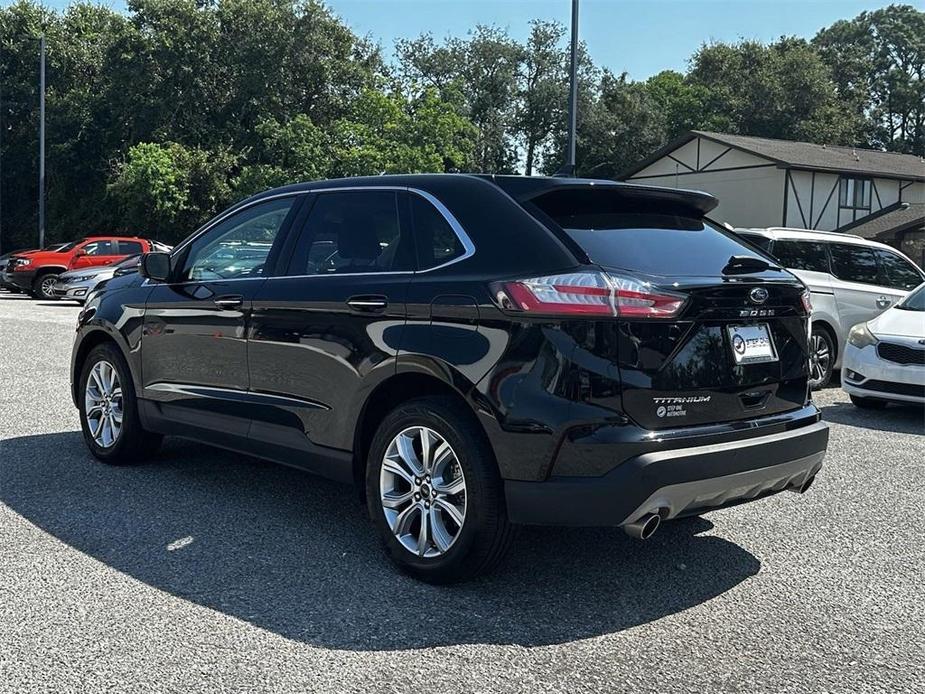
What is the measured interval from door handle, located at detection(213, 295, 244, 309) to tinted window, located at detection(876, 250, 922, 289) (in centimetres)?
896

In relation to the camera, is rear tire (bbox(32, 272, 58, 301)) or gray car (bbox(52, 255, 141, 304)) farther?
rear tire (bbox(32, 272, 58, 301))

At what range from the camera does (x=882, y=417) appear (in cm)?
918

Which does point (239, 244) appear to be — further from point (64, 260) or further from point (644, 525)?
point (64, 260)

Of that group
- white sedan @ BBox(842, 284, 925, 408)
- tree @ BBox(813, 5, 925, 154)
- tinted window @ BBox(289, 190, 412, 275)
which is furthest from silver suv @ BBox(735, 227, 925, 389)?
tree @ BBox(813, 5, 925, 154)

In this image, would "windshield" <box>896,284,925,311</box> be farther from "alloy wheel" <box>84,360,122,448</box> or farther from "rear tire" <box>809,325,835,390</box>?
"alloy wheel" <box>84,360,122,448</box>

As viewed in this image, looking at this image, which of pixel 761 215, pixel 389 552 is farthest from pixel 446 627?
pixel 761 215

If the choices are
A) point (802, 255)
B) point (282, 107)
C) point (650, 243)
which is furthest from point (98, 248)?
point (650, 243)

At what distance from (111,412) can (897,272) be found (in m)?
9.44

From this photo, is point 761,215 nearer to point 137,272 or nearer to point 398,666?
point 137,272

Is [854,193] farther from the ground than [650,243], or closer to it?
farther from the ground

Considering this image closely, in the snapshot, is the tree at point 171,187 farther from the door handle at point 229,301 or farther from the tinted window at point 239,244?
the door handle at point 229,301

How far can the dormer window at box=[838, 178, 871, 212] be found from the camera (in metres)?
37.9

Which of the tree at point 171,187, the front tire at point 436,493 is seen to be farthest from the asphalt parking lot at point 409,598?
the tree at point 171,187

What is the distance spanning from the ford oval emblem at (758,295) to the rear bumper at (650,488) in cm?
→ 60
